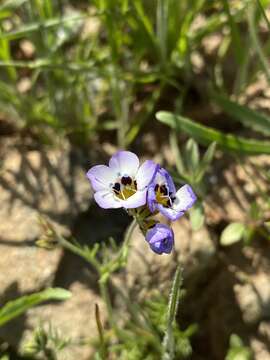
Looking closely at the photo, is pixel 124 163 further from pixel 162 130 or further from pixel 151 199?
pixel 162 130

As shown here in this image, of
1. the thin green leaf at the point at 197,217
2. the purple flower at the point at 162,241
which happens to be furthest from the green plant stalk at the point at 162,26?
the purple flower at the point at 162,241

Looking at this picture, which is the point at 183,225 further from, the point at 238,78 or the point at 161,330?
the point at 238,78

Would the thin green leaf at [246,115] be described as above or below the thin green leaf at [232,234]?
above

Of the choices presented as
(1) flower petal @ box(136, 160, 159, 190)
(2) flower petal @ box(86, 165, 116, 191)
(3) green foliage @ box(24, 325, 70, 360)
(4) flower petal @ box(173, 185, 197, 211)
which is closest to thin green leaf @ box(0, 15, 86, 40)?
(2) flower petal @ box(86, 165, 116, 191)

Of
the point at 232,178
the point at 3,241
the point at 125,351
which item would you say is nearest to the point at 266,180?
the point at 232,178

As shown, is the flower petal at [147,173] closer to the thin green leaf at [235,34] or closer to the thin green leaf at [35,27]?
the thin green leaf at [35,27]

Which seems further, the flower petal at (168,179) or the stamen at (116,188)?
the stamen at (116,188)
